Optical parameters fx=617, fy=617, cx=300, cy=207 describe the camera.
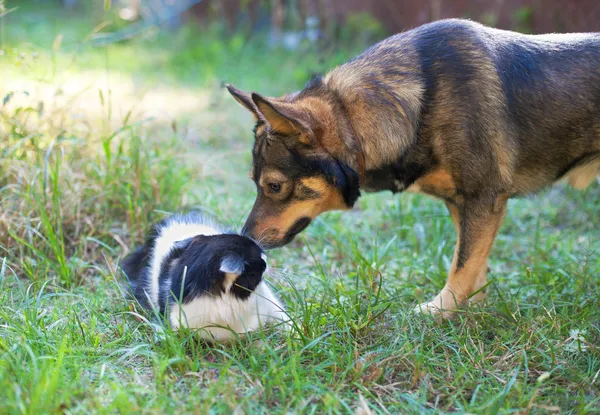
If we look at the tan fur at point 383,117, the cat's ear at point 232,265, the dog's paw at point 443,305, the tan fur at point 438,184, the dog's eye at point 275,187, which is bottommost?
the dog's paw at point 443,305

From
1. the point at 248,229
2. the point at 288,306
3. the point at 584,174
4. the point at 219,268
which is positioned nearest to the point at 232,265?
the point at 219,268

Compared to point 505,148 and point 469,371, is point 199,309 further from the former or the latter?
point 505,148

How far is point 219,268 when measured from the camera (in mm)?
2811

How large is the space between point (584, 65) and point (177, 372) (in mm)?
2562

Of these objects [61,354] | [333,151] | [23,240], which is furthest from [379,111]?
[23,240]

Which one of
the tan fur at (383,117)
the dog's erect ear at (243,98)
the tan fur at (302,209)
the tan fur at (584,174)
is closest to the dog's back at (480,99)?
the tan fur at (383,117)

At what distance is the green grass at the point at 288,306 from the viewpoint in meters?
2.45

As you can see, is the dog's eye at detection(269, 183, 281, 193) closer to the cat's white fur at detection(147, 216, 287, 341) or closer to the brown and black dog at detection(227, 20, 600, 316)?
the brown and black dog at detection(227, 20, 600, 316)

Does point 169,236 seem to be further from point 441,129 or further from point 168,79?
point 168,79

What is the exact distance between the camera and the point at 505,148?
3.15m

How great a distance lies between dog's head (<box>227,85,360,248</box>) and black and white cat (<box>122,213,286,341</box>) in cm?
25

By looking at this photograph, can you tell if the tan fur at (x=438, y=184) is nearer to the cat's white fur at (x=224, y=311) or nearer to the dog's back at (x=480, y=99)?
the dog's back at (x=480, y=99)

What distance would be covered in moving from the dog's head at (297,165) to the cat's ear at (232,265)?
0.45 m

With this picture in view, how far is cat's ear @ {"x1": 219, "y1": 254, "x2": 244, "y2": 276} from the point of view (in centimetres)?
270
